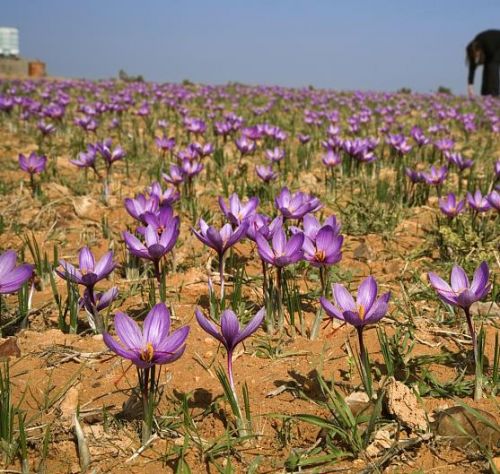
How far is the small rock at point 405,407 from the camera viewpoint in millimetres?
1687

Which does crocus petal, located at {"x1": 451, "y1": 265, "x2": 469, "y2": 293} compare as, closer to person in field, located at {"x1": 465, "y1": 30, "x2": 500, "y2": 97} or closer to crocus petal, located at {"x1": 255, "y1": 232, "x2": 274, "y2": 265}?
crocus petal, located at {"x1": 255, "y1": 232, "x2": 274, "y2": 265}

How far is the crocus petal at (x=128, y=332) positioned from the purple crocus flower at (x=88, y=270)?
18.5 inches

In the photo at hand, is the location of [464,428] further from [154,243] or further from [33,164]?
[33,164]

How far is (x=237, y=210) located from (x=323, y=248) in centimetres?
69

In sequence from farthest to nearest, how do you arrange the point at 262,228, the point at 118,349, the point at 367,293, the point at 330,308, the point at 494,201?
1. the point at 494,201
2. the point at 262,228
3. the point at 367,293
4. the point at 330,308
5. the point at 118,349

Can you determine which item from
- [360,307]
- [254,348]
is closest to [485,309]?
[360,307]

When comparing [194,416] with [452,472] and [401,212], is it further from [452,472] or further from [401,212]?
[401,212]

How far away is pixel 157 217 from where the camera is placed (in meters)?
2.46

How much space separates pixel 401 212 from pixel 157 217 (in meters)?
2.23

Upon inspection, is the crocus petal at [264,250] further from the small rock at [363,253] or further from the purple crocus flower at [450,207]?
the purple crocus flower at [450,207]

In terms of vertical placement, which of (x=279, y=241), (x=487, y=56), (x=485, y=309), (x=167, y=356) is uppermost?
(x=487, y=56)

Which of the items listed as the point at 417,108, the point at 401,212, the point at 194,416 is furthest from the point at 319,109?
the point at 194,416

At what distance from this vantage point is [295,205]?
112 inches

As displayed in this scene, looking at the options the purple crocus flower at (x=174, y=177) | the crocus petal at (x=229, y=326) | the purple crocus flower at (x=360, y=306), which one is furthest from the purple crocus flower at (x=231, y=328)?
the purple crocus flower at (x=174, y=177)
